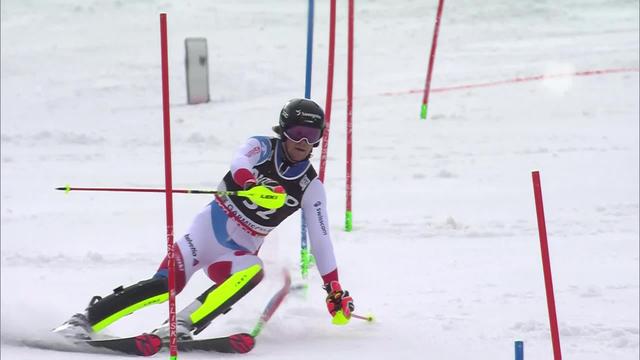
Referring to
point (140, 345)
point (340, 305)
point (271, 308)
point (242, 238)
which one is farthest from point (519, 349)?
point (271, 308)

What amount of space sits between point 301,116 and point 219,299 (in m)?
1.03

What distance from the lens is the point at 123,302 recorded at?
4914 mm

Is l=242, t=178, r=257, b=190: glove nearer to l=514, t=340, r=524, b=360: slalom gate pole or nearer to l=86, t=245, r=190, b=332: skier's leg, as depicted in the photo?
l=86, t=245, r=190, b=332: skier's leg

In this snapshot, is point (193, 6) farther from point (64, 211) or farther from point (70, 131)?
point (64, 211)

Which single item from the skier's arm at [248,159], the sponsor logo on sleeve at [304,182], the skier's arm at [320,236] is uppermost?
the skier's arm at [248,159]

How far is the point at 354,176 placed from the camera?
10016 mm

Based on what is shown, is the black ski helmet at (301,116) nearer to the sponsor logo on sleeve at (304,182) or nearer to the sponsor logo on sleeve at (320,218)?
the sponsor logo on sleeve at (304,182)

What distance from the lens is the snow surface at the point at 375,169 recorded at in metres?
5.83

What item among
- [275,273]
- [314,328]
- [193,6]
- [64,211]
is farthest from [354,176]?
[193,6]

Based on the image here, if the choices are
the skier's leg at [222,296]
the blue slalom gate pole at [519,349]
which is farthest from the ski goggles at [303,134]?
the blue slalom gate pole at [519,349]

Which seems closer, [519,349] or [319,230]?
[519,349]

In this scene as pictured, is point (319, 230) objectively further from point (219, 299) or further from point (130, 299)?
point (130, 299)

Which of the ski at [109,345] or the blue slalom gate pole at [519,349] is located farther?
the ski at [109,345]

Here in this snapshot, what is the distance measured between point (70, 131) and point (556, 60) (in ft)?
26.3
